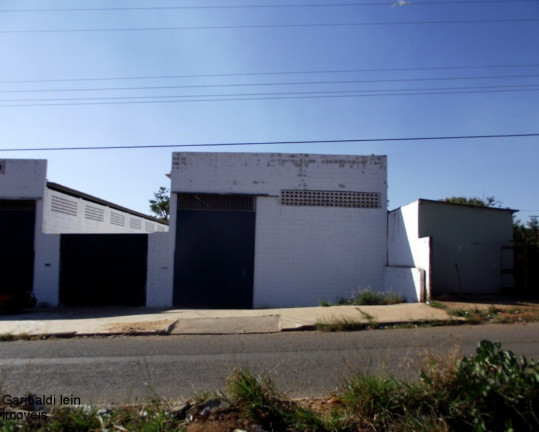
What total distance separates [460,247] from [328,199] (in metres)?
4.91

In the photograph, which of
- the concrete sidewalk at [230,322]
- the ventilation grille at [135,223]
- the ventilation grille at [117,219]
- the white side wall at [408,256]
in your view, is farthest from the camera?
the ventilation grille at [135,223]

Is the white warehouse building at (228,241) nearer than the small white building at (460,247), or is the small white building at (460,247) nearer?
the small white building at (460,247)

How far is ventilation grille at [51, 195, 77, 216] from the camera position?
17.1m

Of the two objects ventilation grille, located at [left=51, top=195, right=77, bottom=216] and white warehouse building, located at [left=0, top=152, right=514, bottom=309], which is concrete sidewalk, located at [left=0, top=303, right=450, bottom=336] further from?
ventilation grille, located at [left=51, top=195, right=77, bottom=216]

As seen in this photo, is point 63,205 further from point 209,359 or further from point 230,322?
point 209,359

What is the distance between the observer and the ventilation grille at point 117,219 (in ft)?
75.8

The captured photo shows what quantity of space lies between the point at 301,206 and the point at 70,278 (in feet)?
29.3

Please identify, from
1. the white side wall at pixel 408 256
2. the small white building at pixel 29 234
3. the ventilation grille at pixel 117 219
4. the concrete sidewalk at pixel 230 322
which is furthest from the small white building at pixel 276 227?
the ventilation grille at pixel 117 219

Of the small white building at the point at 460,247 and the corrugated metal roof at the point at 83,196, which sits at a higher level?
the corrugated metal roof at the point at 83,196

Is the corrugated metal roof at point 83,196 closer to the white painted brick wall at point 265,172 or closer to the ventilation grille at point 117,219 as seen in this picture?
the ventilation grille at point 117,219

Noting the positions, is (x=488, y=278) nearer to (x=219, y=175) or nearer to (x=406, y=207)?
(x=406, y=207)

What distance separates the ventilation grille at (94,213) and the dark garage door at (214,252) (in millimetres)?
6227

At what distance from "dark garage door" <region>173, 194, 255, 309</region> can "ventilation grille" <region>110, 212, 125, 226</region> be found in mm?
8546

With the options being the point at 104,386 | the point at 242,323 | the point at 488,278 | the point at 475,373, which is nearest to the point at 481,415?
the point at 475,373
